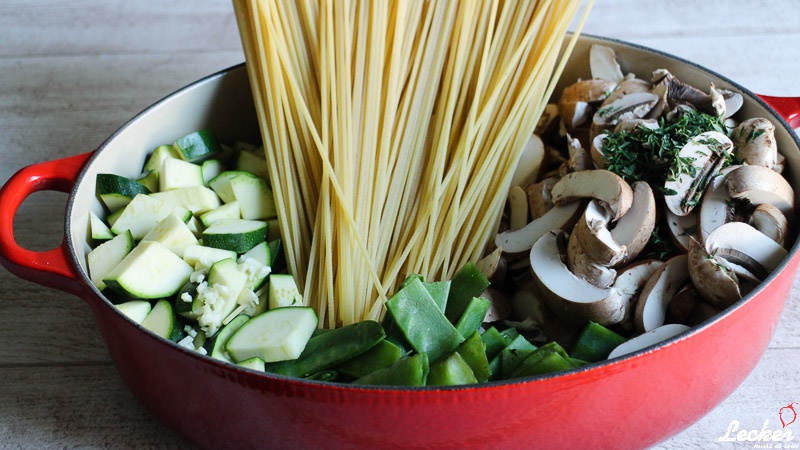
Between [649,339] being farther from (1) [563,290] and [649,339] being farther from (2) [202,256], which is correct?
(2) [202,256]

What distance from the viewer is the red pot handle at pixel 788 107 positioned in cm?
145

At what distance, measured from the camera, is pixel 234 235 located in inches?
52.4

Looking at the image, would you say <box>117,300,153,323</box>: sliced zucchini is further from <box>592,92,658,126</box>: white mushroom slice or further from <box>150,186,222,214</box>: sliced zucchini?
<box>592,92,658,126</box>: white mushroom slice

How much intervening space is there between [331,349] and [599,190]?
47cm

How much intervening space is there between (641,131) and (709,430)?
0.47 m

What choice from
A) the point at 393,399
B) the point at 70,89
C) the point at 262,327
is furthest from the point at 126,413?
the point at 70,89

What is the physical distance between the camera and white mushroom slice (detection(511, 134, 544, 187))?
1514 mm

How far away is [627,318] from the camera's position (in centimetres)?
127

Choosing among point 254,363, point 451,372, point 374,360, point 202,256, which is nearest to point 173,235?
point 202,256

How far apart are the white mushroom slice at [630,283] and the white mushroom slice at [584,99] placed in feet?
1.15

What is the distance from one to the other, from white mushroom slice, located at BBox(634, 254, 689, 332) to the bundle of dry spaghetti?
0.29 metres

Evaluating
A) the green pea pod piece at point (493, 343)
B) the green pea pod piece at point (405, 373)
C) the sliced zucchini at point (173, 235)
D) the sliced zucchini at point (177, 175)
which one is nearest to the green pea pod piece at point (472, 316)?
the green pea pod piece at point (493, 343)

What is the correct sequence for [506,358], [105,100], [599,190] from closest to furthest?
[506,358] → [599,190] → [105,100]

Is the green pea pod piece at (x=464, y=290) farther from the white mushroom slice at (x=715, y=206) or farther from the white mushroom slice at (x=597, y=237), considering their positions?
the white mushroom slice at (x=715, y=206)
